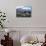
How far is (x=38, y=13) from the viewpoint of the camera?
3168 millimetres

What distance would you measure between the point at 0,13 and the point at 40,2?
3.14ft

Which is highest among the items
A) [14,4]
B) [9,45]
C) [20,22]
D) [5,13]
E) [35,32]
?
[14,4]

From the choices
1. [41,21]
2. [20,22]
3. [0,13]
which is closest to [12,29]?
[20,22]

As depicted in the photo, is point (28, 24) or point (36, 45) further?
point (28, 24)

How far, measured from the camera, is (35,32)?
3.18 meters

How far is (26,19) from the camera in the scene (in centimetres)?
316

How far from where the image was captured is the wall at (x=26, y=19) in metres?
3.11

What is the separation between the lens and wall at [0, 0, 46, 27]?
122 inches

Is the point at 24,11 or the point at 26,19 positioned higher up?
the point at 24,11

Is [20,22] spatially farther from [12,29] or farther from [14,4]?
[14,4]

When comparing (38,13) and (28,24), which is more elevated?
(38,13)

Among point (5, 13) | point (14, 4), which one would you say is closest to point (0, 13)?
point (5, 13)

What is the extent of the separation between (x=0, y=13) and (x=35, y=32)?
93 cm

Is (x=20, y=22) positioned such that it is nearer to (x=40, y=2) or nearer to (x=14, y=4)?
(x=14, y=4)
